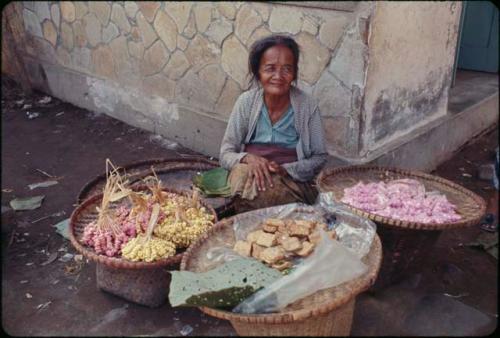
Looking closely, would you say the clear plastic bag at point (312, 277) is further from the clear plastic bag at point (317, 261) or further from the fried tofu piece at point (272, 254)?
the fried tofu piece at point (272, 254)

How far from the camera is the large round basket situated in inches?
151

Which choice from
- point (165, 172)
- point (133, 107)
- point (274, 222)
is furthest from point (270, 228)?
point (133, 107)

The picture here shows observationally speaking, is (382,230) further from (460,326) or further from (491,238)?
(491,238)

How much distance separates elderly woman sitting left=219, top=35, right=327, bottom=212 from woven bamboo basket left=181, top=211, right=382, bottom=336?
65 centimetres

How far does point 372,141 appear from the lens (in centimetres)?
380

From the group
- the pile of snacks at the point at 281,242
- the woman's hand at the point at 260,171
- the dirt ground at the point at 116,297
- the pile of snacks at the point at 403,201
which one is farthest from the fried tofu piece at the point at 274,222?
the dirt ground at the point at 116,297

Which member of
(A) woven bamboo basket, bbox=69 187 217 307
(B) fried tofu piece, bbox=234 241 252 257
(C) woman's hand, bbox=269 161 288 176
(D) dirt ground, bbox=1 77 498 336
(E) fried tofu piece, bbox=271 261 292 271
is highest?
(C) woman's hand, bbox=269 161 288 176

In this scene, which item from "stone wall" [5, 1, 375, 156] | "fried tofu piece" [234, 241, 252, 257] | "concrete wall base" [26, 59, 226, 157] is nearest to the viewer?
"fried tofu piece" [234, 241, 252, 257]

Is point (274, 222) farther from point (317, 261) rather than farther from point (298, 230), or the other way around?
point (317, 261)

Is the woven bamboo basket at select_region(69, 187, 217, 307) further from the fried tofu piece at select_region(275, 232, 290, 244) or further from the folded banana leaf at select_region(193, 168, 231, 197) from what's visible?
the fried tofu piece at select_region(275, 232, 290, 244)

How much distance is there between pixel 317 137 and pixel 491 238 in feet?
5.13

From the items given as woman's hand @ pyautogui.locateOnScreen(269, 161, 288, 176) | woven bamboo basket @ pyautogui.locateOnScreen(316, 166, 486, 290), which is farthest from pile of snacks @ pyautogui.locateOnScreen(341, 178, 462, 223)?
woman's hand @ pyautogui.locateOnScreen(269, 161, 288, 176)

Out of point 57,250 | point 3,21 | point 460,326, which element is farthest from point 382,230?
point 3,21

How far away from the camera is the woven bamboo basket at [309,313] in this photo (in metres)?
2.06
